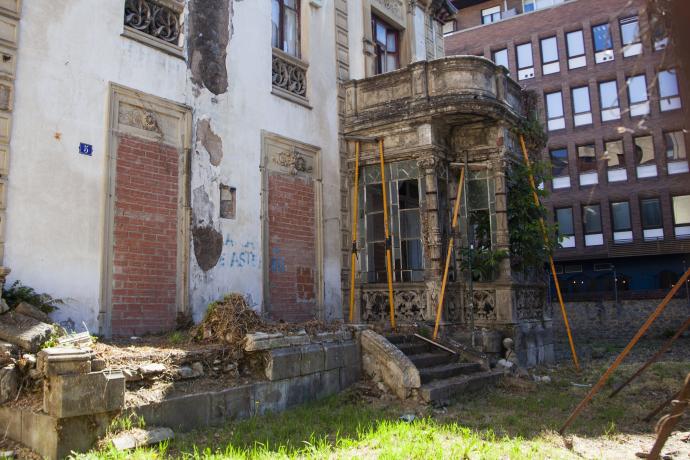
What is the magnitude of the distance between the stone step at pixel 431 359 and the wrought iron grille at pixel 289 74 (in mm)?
5653

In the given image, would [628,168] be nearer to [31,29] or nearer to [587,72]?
[587,72]

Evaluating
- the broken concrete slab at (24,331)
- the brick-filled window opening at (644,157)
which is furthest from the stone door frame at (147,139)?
the brick-filled window opening at (644,157)

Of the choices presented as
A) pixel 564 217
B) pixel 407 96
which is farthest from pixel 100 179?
pixel 564 217

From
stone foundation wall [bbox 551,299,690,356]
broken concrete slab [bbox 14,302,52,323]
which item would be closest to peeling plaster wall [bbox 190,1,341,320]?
broken concrete slab [bbox 14,302,52,323]

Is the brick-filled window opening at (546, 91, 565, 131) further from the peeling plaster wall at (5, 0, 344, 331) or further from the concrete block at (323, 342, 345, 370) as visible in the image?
the concrete block at (323, 342, 345, 370)

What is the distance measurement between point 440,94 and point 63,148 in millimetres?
6822

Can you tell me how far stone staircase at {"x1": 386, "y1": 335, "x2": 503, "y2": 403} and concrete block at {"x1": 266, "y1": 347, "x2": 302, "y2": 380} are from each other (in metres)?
1.77

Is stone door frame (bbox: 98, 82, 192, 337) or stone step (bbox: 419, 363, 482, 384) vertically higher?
stone door frame (bbox: 98, 82, 192, 337)

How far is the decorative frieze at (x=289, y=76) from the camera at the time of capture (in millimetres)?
11562

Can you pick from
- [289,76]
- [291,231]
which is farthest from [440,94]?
[291,231]

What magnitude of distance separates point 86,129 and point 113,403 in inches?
167

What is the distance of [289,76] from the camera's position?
11.9 meters

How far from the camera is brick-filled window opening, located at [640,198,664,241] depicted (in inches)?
1085

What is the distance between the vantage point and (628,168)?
1110 inches
